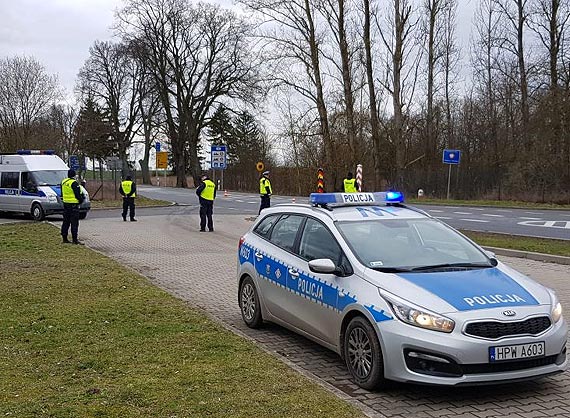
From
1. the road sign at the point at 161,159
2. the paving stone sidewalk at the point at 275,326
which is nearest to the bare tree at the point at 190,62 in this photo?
the road sign at the point at 161,159

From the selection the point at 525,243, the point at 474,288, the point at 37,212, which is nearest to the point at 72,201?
the point at 37,212

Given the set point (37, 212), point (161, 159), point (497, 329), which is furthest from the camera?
point (161, 159)

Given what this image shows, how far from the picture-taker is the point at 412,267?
6.20 meters

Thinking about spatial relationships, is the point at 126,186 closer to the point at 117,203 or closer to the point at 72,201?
the point at 72,201

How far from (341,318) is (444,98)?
157 ft

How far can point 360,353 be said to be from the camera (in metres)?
5.89

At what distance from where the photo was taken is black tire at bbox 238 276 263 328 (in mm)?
7945

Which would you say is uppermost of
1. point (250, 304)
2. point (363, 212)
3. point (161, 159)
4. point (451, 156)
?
point (161, 159)

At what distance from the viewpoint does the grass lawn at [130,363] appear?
5.09 metres

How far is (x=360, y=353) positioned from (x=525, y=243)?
11.6 metres

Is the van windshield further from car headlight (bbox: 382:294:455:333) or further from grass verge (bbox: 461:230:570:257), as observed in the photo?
car headlight (bbox: 382:294:455:333)

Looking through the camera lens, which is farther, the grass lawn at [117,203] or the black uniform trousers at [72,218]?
the grass lawn at [117,203]

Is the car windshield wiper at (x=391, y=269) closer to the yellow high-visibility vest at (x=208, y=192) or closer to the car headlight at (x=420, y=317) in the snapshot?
the car headlight at (x=420, y=317)

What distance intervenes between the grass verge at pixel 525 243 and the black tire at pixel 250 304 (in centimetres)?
843
